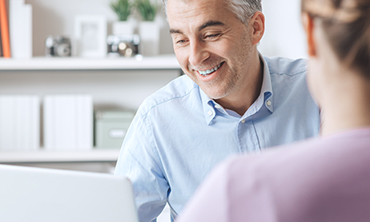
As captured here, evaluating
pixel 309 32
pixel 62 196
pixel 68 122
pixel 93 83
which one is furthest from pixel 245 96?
pixel 93 83

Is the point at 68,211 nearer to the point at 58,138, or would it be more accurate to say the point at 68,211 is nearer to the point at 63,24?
the point at 58,138

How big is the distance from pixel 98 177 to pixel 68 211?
8 cm

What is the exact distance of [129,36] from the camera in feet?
8.18

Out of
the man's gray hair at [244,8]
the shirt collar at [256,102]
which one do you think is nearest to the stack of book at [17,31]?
the man's gray hair at [244,8]

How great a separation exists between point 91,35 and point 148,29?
1.11 ft

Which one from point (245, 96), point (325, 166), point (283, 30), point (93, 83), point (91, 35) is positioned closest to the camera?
point (325, 166)

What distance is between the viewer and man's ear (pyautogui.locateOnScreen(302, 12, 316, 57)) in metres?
0.46

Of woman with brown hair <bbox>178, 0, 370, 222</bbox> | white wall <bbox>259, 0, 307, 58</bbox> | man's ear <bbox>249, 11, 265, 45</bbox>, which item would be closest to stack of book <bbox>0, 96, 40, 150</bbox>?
white wall <bbox>259, 0, 307, 58</bbox>

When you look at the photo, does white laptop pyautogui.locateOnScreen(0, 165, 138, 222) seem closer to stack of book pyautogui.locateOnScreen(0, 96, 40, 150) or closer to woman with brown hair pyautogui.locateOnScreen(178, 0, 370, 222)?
woman with brown hair pyautogui.locateOnScreen(178, 0, 370, 222)

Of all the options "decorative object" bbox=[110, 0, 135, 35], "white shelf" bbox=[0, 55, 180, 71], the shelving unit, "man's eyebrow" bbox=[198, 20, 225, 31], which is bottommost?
the shelving unit

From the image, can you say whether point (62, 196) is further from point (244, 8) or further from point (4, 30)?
point (4, 30)

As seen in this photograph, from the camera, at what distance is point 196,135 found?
123cm

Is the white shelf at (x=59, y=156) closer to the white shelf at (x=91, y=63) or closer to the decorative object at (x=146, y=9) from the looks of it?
the white shelf at (x=91, y=63)

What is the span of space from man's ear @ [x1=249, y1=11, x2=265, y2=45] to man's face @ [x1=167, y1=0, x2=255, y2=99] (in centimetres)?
4
